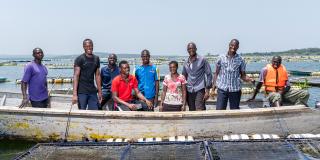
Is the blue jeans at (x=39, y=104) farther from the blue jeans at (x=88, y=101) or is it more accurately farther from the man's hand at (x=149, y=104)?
the man's hand at (x=149, y=104)

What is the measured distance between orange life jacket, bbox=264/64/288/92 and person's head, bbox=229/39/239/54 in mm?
1179

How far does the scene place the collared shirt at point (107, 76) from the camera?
8.45 m

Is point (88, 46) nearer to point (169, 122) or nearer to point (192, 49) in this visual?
point (192, 49)

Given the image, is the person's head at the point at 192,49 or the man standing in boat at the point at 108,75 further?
the man standing in boat at the point at 108,75

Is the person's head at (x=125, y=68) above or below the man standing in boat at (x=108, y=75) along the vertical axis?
above

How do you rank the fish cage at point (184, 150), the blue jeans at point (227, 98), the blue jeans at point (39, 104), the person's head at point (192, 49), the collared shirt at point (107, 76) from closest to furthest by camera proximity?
1. the fish cage at point (184, 150)
2. the person's head at point (192, 49)
3. the blue jeans at point (227, 98)
4. the blue jeans at point (39, 104)
5. the collared shirt at point (107, 76)

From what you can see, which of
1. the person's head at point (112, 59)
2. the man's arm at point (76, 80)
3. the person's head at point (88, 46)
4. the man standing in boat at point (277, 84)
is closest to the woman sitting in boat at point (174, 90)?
the person's head at point (112, 59)

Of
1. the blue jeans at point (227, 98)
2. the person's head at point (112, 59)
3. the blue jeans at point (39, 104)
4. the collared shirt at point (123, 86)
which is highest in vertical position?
the person's head at point (112, 59)

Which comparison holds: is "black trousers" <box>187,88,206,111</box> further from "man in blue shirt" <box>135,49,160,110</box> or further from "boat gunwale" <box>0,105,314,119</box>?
"man in blue shirt" <box>135,49,160,110</box>

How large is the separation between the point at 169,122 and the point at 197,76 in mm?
1047

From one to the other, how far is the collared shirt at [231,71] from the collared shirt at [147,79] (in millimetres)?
1301

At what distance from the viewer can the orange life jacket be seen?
8.34 m

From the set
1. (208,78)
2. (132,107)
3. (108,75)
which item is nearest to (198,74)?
(208,78)

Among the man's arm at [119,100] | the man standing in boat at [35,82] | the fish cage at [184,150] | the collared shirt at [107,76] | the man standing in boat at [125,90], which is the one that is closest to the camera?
the fish cage at [184,150]
